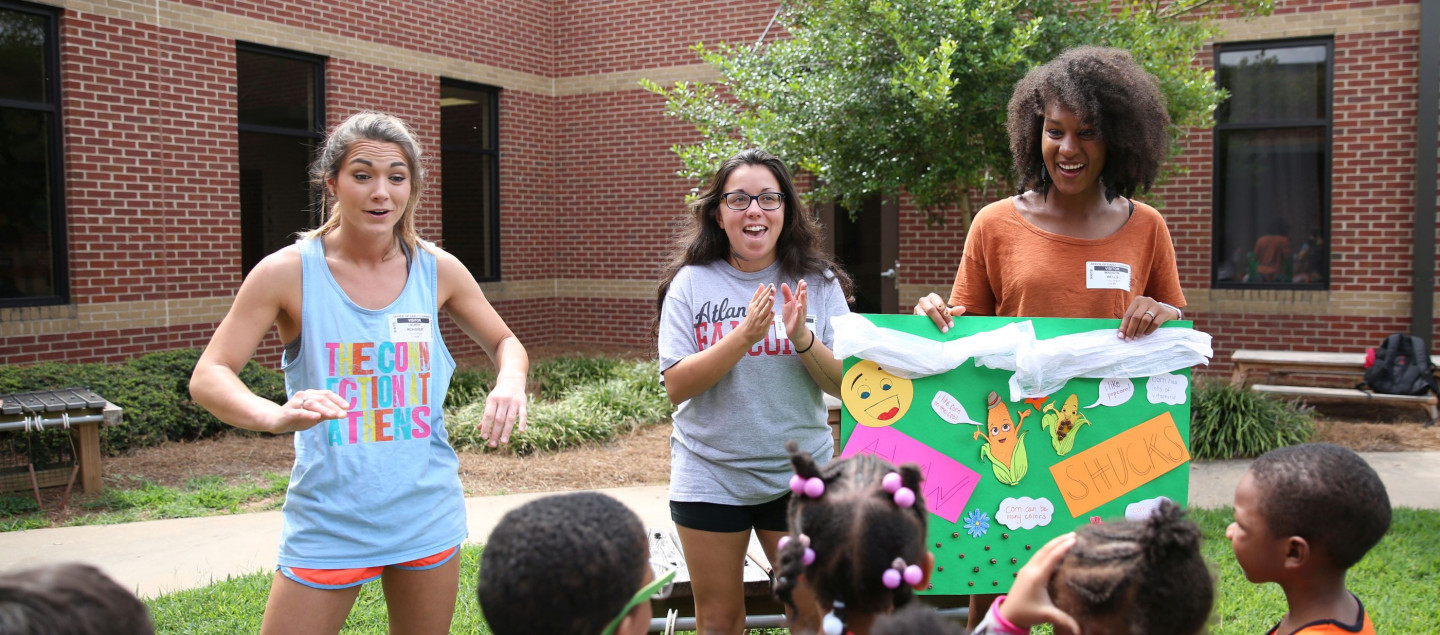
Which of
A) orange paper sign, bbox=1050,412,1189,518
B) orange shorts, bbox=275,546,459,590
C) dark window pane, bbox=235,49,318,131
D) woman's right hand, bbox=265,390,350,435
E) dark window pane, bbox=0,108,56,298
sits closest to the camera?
woman's right hand, bbox=265,390,350,435

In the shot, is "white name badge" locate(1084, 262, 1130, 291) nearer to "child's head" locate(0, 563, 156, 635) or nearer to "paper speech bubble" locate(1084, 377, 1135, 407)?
"paper speech bubble" locate(1084, 377, 1135, 407)

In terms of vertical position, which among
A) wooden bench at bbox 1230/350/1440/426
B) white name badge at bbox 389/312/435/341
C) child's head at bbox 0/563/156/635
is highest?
white name badge at bbox 389/312/435/341

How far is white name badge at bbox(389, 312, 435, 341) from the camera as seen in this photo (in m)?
2.62

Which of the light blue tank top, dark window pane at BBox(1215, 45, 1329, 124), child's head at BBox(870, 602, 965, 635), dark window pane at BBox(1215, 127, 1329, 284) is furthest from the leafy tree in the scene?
child's head at BBox(870, 602, 965, 635)

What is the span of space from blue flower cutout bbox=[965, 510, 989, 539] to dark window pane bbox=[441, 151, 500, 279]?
426 inches

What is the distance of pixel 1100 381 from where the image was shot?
2908 mm

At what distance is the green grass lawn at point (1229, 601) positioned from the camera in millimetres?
4328

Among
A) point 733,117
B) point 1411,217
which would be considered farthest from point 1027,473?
point 1411,217

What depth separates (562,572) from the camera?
5.70 feet

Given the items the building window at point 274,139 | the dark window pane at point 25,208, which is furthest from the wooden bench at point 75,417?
the building window at point 274,139

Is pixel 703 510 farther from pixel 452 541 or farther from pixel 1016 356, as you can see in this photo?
pixel 1016 356

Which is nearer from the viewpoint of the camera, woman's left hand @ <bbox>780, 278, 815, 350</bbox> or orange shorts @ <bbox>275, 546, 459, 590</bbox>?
orange shorts @ <bbox>275, 546, 459, 590</bbox>

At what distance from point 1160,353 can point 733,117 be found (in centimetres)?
632

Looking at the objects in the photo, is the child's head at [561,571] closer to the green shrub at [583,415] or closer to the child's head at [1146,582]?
the child's head at [1146,582]
